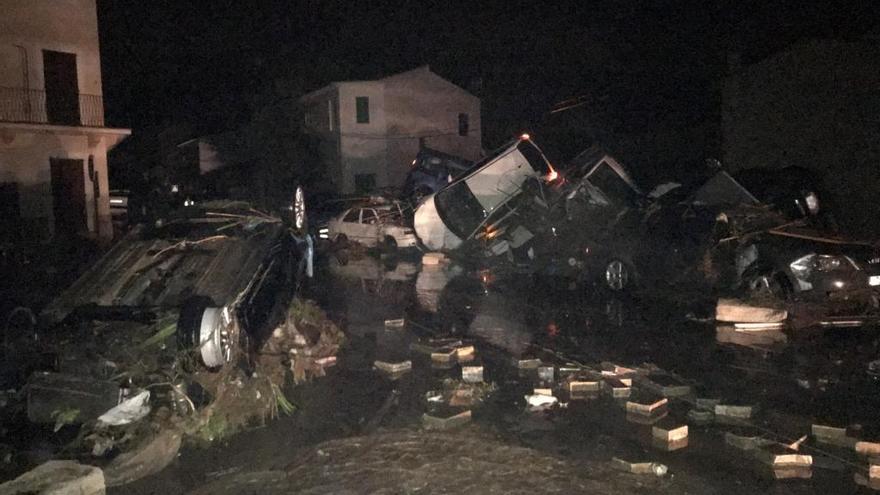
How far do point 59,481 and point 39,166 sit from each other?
18944 millimetres

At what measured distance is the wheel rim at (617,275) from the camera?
44.5 ft

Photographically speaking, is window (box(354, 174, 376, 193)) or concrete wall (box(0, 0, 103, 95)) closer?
concrete wall (box(0, 0, 103, 95))

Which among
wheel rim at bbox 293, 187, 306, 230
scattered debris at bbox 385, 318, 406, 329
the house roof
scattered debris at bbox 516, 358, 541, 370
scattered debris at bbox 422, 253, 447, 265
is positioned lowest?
scattered debris at bbox 516, 358, 541, 370

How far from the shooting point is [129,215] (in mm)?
25672

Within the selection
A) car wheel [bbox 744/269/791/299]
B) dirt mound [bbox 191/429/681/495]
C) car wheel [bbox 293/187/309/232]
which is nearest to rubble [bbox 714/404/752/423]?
dirt mound [bbox 191/429/681/495]

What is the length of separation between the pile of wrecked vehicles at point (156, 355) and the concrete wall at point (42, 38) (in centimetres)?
1478

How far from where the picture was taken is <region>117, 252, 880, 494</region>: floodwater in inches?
207

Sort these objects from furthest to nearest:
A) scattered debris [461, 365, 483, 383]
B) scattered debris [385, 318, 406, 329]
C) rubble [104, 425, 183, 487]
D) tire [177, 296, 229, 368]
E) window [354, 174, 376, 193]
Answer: window [354, 174, 376, 193]
scattered debris [385, 318, 406, 329]
scattered debris [461, 365, 483, 383]
tire [177, 296, 229, 368]
rubble [104, 425, 183, 487]

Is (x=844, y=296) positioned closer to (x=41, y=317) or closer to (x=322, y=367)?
(x=322, y=367)

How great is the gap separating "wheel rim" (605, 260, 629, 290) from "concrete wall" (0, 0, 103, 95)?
16772mm

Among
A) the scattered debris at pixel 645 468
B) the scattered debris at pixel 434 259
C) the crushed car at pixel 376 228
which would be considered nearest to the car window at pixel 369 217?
the crushed car at pixel 376 228

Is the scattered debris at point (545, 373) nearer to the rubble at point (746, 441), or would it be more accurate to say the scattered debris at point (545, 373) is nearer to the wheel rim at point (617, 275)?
the rubble at point (746, 441)

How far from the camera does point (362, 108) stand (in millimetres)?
36188

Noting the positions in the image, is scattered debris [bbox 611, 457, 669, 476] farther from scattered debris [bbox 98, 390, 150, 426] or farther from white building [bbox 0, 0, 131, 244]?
white building [bbox 0, 0, 131, 244]
